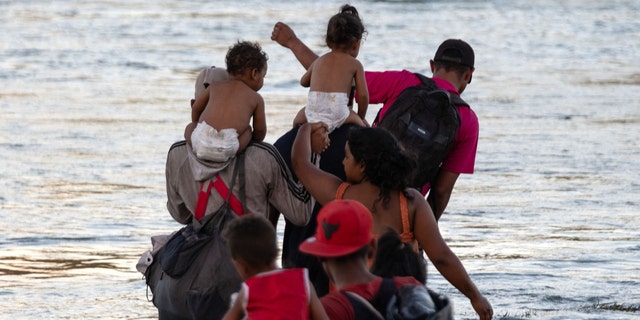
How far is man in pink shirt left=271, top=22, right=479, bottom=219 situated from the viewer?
617 cm

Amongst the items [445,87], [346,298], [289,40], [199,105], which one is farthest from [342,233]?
[289,40]

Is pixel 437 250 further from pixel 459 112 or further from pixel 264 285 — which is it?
pixel 264 285

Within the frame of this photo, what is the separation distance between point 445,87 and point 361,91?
0.38m

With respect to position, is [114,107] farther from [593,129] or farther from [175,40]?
[175,40]

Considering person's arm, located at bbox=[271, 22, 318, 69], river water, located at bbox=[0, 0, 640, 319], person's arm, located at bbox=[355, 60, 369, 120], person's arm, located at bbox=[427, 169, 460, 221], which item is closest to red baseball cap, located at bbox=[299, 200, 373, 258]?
person's arm, located at bbox=[427, 169, 460, 221]

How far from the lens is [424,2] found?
1565 inches

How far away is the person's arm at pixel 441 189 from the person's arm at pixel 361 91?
452 millimetres

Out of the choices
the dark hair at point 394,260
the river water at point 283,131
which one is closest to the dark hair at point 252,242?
the dark hair at point 394,260

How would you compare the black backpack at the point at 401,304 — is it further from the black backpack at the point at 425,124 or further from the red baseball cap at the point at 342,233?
the black backpack at the point at 425,124

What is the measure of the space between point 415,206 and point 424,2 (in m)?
34.8

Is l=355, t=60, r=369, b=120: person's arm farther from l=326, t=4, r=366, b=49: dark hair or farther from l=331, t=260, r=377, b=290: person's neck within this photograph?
l=331, t=260, r=377, b=290: person's neck

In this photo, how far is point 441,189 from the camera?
20.5 feet

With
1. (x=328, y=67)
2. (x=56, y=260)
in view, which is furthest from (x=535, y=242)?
(x=328, y=67)

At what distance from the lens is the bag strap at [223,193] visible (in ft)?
18.7
